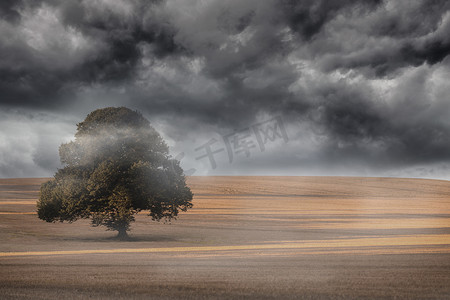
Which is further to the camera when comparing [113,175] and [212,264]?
[113,175]

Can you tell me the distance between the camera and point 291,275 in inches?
495

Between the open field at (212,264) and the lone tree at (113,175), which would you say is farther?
the lone tree at (113,175)

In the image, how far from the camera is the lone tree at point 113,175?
29.3m

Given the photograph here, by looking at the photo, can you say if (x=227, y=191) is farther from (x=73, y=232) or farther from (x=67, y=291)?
(x=67, y=291)

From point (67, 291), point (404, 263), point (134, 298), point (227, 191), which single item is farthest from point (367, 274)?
point (227, 191)

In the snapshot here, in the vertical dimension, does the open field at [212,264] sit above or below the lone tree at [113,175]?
below

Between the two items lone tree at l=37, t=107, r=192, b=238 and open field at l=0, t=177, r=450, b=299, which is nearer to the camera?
open field at l=0, t=177, r=450, b=299

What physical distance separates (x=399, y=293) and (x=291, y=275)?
3.49 meters

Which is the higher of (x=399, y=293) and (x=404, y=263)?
(x=399, y=293)

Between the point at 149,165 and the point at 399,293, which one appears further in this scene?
the point at 149,165

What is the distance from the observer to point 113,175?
97.0 ft

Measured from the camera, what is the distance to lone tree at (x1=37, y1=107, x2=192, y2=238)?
1153 inches

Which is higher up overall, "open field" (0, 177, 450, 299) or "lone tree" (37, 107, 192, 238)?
"lone tree" (37, 107, 192, 238)

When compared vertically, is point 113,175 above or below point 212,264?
above
